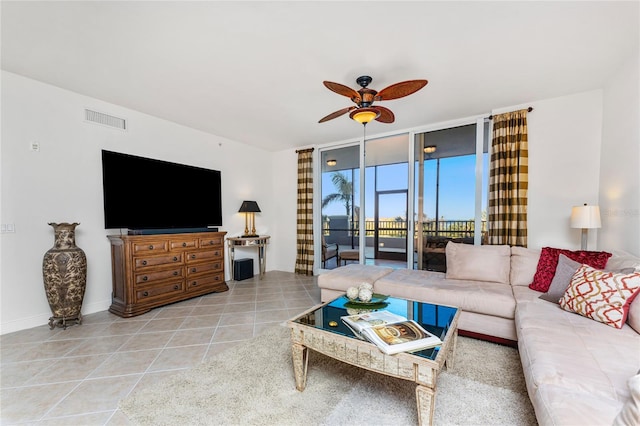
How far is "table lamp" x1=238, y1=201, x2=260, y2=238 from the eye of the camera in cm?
477

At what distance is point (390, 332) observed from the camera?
4.99 ft

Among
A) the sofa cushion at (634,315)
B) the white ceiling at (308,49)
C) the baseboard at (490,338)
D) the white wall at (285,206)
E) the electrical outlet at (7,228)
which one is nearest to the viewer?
the sofa cushion at (634,315)

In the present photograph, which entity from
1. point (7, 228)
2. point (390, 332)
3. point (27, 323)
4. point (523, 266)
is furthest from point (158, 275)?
point (523, 266)

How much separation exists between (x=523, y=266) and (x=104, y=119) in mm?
5103

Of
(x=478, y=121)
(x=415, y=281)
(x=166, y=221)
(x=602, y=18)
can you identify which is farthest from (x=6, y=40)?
(x=478, y=121)

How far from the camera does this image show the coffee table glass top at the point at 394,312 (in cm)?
165

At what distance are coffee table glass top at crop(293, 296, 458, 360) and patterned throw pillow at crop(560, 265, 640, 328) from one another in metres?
0.84

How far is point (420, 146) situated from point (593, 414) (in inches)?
149

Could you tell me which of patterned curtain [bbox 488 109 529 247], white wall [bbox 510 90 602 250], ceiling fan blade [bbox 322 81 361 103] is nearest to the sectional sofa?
patterned curtain [bbox 488 109 529 247]

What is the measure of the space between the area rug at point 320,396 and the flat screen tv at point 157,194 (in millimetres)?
2221

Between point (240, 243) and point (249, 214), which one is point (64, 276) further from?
point (249, 214)

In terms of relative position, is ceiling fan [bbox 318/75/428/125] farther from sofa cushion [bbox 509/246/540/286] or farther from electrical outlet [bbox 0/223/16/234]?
electrical outlet [bbox 0/223/16/234]

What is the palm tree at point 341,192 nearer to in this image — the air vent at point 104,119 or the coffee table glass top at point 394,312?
the coffee table glass top at point 394,312

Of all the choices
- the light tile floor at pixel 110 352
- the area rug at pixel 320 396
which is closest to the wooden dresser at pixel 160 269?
the light tile floor at pixel 110 352
